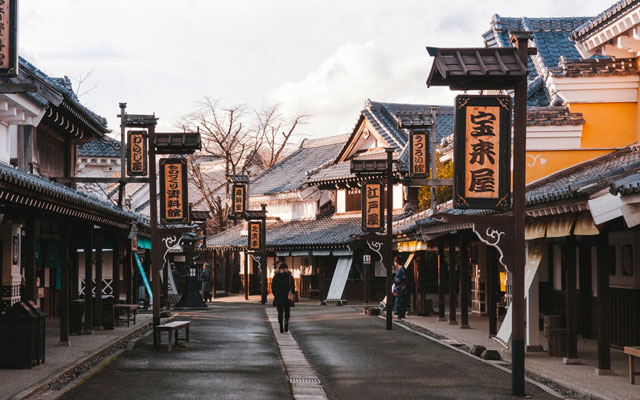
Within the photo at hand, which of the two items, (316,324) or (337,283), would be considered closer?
(316,324)

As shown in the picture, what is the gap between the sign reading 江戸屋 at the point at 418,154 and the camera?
32.6 m

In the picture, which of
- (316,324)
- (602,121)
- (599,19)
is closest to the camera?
(599,19)

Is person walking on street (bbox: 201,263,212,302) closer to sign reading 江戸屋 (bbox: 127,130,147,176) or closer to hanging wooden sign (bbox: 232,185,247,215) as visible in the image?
hanging wooden sign (bbox: 232,185,247,215)

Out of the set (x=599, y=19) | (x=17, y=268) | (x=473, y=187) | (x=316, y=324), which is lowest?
A: (x=316, y=324)

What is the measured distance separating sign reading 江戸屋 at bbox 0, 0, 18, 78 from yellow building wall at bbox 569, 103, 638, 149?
13988mm

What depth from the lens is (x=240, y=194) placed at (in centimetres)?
4566

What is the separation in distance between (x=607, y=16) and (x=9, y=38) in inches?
492

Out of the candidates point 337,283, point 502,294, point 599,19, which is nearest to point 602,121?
point 599,19

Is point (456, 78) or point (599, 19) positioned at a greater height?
point (599, 19)

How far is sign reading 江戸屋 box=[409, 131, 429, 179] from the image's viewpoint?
3262 centimetres

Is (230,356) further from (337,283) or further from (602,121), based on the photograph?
(337,283)

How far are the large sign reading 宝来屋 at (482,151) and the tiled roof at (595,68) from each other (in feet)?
29.9

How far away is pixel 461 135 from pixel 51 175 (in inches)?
580

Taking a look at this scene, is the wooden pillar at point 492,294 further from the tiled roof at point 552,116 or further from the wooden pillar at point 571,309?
the wooden pillar at point 571,309
